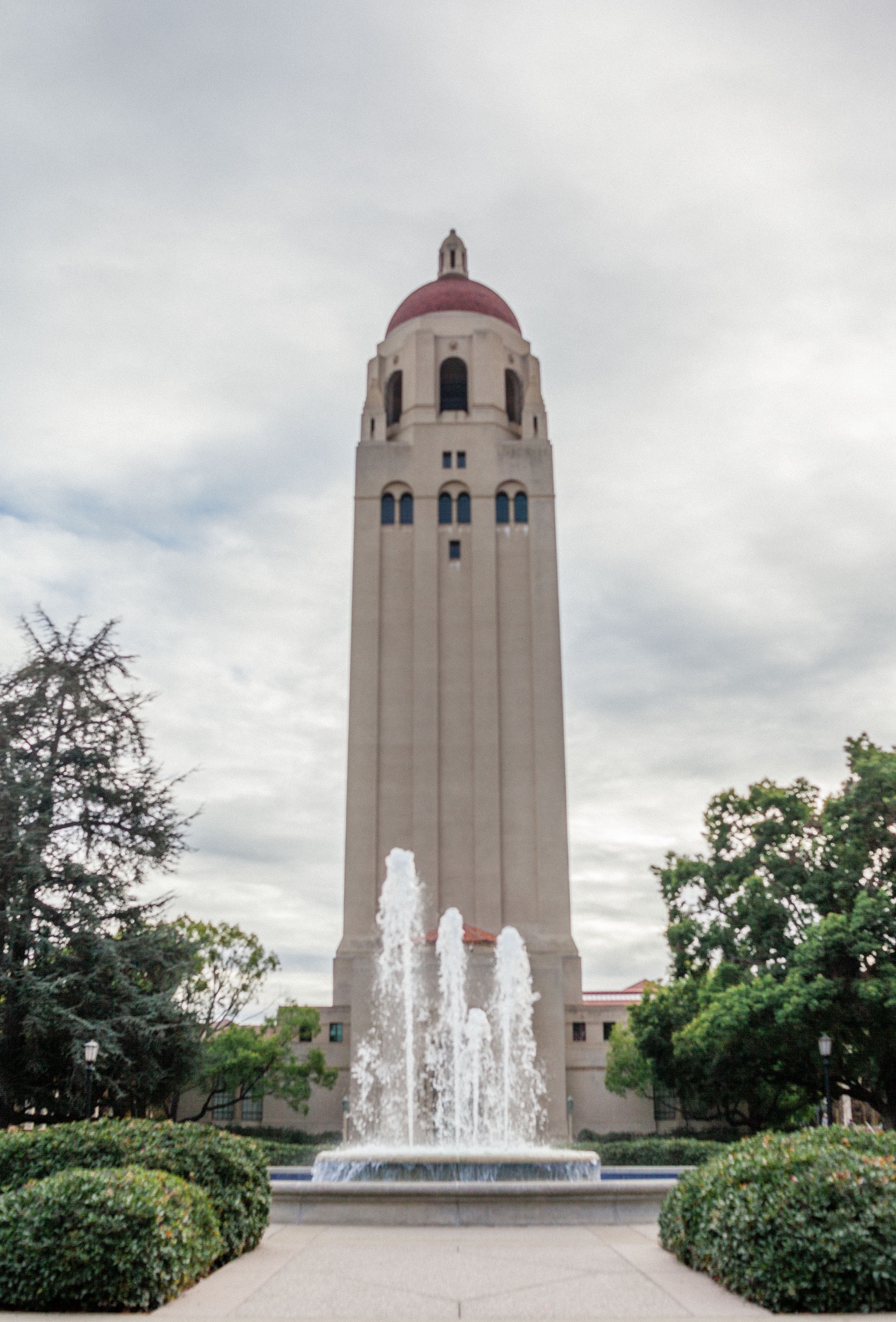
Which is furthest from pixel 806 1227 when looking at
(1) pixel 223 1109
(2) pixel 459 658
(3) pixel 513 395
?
(3) pixel 513 395

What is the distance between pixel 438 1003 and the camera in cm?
3912

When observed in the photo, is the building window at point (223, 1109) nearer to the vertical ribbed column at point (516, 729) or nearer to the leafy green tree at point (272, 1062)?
the leafy green tree at point (272, 1062)

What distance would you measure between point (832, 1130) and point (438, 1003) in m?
29.3

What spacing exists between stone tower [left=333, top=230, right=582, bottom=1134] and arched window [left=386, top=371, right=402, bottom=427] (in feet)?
0.92

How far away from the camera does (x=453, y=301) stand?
59.9 m

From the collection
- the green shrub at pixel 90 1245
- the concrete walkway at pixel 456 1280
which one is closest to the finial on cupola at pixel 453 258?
the concrete walkway at pixel 456 1280

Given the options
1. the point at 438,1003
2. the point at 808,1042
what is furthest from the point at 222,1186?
the point at 438,1003

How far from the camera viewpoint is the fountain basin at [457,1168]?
1597 cm

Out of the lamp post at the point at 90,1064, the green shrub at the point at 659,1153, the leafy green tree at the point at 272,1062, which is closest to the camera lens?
the lamp post at the point at 90,1064

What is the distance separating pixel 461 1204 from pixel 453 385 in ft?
162

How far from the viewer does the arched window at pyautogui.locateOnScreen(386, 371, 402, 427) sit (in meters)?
58.6

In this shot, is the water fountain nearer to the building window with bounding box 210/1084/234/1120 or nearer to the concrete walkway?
the building window with bounding box 210/1084/234/1120

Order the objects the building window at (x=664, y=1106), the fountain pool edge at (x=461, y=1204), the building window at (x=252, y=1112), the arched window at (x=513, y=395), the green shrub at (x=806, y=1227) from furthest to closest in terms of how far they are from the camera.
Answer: the arched window at (x=513, y=395) < the building window at (x=252, y=1112) < the building window at (x=664, y=1106) < the fountain pool edge at (x=461, y=1204) < the green shrub at (x=806, y=1227)

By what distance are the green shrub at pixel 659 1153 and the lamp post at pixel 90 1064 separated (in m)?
14.2
